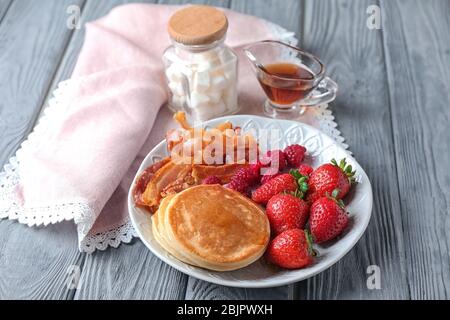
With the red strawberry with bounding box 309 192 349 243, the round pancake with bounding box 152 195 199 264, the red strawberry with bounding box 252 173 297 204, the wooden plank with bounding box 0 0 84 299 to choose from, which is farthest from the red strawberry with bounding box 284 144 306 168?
the wooden plank with bounding box 0 0 84 299

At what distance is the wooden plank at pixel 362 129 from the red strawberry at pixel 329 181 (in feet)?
0.44

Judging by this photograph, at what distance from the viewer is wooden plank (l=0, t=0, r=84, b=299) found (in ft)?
4.66

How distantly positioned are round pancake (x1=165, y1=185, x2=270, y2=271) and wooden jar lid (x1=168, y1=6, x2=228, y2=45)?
46 cm

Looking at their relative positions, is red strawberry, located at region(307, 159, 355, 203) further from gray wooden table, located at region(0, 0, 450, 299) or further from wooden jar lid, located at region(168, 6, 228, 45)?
wooden jar lid, located at region(168, 6, 228, 45)

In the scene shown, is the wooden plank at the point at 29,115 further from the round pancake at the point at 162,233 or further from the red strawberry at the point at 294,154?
the red strawberry at the point at 294,154

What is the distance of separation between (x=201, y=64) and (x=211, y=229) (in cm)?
56

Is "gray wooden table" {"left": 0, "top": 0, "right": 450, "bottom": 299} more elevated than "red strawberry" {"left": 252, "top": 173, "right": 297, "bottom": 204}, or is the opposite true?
"red strawberry" {"left": 252, "top": 173, "right": 297, "bottom": 204}

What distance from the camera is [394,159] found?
5.70 feet

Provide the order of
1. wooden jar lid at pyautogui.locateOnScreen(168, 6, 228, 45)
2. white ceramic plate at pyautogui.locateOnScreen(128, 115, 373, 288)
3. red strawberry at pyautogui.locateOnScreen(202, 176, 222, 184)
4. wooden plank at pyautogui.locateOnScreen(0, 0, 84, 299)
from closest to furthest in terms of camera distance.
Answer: white ceramic plate at pyautogui.locateOnScreen(128, 115, 373, 288) < wooden plank at pyautogui.locateOnScreen(0, 0, 84, 299) < red strawberry at pyautogui.locateOnScreen(202, 176, 222, 184) < wooden jar lid at pyautogui.locateOnScreen(168, 6, 228, 45)

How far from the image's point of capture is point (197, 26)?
1723 mm

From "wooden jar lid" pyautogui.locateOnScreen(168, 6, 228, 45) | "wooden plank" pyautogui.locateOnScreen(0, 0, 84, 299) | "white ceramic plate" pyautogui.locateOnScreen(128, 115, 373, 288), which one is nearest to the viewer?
"white ceramic plate" pyautogui.locateOnScreen(128, 115, 373, 288)

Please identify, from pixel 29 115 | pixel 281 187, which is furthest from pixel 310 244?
pixel 29 115

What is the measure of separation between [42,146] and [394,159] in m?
0.96
